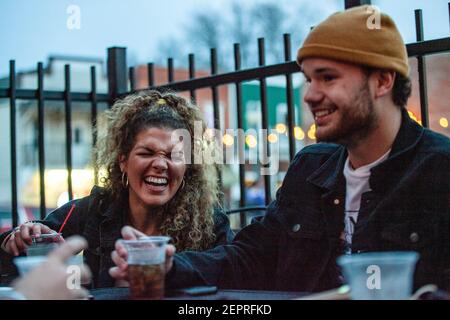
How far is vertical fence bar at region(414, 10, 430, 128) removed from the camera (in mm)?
1914

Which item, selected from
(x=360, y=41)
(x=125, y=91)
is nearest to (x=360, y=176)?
(x=360, y=41)

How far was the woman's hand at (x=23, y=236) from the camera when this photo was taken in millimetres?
1614

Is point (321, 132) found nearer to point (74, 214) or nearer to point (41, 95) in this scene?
point (74, 214)

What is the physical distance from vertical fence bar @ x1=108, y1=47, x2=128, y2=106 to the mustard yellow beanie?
5.35 ft

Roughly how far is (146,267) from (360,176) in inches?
22.4

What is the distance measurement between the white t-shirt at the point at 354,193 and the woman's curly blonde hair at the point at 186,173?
17.9 inches

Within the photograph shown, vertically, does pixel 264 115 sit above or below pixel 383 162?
above

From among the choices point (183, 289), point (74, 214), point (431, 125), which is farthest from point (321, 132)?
point (74, 214)

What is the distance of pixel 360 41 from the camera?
1.37 metres

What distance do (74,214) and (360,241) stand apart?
2.92ft

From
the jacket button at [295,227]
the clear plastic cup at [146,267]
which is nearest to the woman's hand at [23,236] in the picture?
the clear plastic cup at [146,267]

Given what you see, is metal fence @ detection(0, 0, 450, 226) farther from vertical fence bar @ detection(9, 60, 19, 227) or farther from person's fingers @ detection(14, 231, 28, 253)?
person's fingers @ detection(14, 231, 28, 253)

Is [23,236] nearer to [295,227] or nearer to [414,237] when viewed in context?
[295,227]

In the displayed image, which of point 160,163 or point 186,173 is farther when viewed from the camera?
point 186,173
